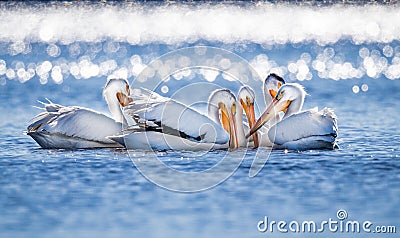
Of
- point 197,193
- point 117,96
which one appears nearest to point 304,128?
point 197,193

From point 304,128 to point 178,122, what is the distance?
0.98m

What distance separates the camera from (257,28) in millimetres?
16594

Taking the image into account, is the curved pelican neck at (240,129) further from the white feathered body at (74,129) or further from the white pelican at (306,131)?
the white feathered body at (74,129)

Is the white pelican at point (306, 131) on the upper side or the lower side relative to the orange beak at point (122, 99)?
lower

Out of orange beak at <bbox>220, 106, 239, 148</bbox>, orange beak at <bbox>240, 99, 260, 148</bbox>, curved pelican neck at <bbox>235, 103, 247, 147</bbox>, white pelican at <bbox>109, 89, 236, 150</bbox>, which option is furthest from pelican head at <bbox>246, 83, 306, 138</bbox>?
white pelican at <bbox>109, 89, 236, 150</bbox>

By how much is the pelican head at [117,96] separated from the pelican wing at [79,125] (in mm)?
573

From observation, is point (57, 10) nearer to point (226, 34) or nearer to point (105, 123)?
point (226, 34)

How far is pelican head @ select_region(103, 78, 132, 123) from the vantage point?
8477 mm

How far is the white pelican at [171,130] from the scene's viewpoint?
7.61 m

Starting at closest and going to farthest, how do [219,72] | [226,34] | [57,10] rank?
[219,72] → [226,34] → [57,10]

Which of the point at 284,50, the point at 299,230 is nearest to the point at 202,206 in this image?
the point at 299,230

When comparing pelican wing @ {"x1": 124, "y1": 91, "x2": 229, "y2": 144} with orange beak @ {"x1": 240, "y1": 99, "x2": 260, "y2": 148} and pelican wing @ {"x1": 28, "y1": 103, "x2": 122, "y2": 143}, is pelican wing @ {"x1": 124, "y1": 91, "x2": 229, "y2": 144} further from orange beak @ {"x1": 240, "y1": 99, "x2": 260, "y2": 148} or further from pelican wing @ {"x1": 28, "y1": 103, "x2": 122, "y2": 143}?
orange beak @ {"x1": 240, "y1": 99, "x2": 260, "y2": 148}

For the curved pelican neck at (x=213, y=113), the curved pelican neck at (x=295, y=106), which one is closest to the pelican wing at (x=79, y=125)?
the curved pelican neck at (x=213, y=113)

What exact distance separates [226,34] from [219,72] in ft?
10.8
